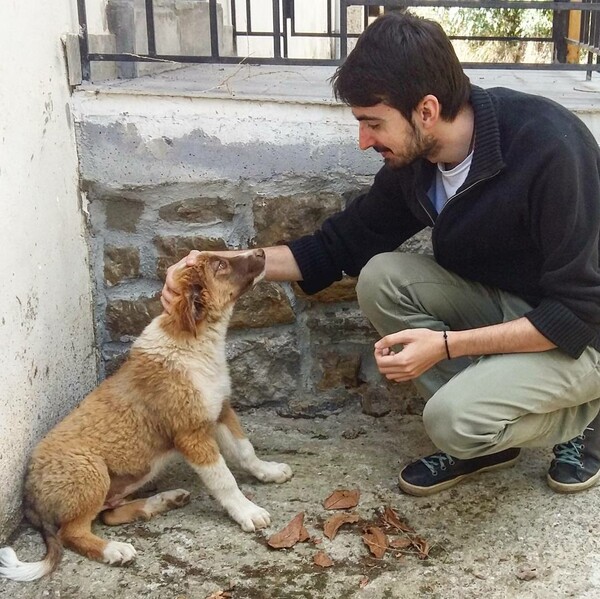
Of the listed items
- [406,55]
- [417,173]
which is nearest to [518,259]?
[417,173]

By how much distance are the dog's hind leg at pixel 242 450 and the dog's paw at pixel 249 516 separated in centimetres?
27

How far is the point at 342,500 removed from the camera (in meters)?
3.05

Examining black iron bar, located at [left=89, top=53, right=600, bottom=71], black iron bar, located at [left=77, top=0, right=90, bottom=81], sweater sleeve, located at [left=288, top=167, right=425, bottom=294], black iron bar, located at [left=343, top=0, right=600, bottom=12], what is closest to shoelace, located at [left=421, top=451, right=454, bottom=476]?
sweater sleeve, located at [left=288, top=167, right=425, bottom=294]

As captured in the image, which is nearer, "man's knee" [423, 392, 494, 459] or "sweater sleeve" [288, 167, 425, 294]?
"man's knee" [423, 392, 494, 459]

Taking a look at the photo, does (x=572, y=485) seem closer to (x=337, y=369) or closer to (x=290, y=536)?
(x=290, y=536)

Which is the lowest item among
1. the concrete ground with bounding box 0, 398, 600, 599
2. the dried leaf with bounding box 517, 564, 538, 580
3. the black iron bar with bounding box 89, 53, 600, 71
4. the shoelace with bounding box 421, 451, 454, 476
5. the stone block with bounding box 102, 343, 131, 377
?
the concrete ground with bounding box 0, 398, 600, 599

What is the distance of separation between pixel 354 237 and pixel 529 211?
79cm

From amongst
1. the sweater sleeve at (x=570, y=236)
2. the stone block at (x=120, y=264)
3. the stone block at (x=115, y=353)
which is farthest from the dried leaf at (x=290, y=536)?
the stone block at (x=120, y=264)

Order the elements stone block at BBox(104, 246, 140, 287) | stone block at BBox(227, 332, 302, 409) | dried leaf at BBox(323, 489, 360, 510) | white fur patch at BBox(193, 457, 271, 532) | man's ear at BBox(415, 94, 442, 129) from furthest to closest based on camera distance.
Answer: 1. stone block at BBox(227, 332, 302, 409)
2. stone block at BBox(104, 246, 140, 287)
3. dried leaf at BBox(323, 489, 360, 510)
4. white fur patch at BBox(193, 457, 271, 532)
5. man's ear at BBox(415, 94, 442, 129)

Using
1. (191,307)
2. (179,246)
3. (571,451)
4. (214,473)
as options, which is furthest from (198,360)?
(571,451)

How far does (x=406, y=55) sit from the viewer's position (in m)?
2.62

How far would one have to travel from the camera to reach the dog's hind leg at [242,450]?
3.22 m

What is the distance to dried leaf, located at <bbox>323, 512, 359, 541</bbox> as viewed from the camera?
9.34 feet

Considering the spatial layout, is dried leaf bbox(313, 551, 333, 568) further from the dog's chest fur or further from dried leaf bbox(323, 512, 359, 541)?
the dog's chest fur
